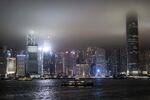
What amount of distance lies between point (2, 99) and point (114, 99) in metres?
38.4

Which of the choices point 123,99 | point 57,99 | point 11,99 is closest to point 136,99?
point 123,99

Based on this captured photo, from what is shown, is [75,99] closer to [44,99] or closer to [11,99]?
[44,99]

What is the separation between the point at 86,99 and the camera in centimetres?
12056

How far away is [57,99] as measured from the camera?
123m

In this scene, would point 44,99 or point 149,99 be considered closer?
point 149,99

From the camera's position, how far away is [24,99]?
12169 cm

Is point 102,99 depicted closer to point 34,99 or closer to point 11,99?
point 34,99

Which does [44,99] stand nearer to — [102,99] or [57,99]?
[57,99]

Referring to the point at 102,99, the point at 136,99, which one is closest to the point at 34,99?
the point at 102,99

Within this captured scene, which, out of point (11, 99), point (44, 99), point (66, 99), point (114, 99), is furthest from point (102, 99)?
point (11, 99)

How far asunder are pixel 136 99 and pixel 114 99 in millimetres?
7535

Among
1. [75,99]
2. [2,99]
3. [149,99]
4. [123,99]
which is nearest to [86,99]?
[75,99]

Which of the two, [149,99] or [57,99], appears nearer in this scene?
[149,99]

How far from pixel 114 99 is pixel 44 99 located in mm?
24843
